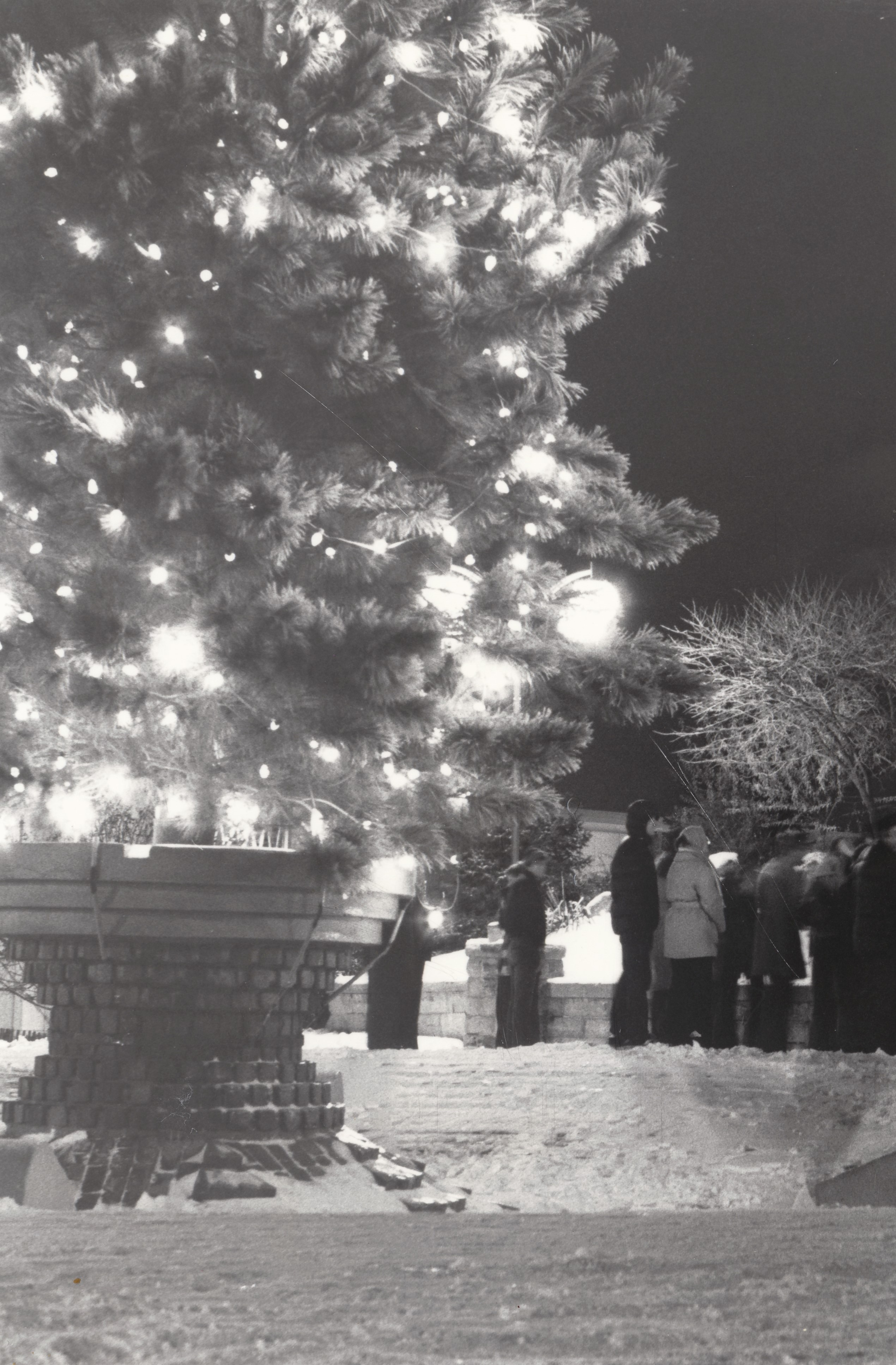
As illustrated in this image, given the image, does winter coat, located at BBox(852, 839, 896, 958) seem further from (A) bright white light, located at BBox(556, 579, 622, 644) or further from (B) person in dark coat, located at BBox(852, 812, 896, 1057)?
(A) bright white light, located at BBox(556, 579, 622, 644)

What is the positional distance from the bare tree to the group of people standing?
17.5 metres

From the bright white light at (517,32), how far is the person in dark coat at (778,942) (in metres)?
4.73

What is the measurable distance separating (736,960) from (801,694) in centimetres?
1895

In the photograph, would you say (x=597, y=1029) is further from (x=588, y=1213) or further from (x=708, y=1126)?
(x=588, y=1213)

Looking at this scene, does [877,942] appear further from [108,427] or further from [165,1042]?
→ [108,427]

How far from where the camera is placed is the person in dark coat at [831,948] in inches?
330

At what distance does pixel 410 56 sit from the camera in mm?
6738

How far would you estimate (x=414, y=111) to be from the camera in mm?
6812

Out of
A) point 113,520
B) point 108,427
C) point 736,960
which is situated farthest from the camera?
point 736,960

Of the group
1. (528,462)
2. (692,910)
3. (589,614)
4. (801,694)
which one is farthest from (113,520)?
(801,694)

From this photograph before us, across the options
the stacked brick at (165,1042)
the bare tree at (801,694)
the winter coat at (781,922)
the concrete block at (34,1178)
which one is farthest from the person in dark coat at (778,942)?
the bare tree at (801,694)

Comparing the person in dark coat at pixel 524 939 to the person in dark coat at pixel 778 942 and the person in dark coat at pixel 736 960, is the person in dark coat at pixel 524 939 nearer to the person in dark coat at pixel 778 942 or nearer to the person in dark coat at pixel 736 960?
the person in dark coat at pixel 736 960

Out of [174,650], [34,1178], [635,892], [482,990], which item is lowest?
[34,1178]

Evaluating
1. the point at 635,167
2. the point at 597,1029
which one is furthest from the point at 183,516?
the point at 597,1029
